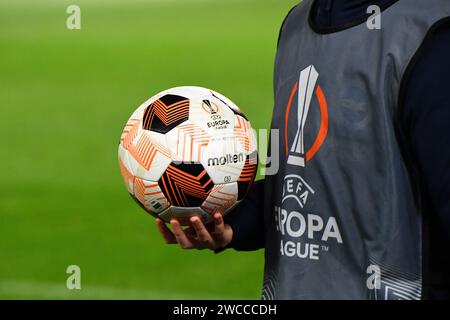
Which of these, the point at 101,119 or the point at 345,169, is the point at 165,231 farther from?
the point at 101,119

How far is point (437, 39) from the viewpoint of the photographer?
1.40 metres

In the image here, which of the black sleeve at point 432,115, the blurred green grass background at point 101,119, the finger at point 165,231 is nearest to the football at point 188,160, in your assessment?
the finger at point 165,231

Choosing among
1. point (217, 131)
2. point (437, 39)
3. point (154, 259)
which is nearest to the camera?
point (437, 39)

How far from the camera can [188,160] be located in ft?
6.08

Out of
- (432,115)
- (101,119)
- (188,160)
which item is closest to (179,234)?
(188,160)

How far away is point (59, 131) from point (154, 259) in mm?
3361

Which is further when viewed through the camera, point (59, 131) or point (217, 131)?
point (59, 131)

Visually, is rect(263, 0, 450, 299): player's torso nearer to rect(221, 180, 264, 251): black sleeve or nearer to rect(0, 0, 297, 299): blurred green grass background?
rect(221, 180, 264, 251): black sleeve

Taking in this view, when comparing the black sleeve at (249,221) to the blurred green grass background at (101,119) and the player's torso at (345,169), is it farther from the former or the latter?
the blurred green grass background at (101,119)

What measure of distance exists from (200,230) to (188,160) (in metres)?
0.17

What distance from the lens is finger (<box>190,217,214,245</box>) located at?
1779 millimetres

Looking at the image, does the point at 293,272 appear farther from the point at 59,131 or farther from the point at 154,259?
the point at 59,131

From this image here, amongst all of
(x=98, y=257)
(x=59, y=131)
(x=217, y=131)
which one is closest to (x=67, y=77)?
(x=59, y=131)

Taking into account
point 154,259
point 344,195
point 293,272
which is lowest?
point 154,259
